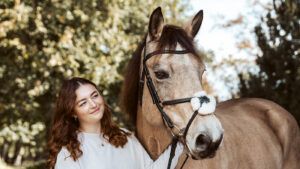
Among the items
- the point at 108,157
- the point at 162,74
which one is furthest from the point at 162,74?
the point at 108,157

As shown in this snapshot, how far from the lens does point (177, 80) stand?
2.75 meters

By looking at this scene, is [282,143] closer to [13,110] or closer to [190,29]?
[190,29]

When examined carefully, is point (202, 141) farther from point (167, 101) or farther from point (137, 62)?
point (137, 62)

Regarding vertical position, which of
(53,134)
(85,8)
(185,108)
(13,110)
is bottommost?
(13,110)

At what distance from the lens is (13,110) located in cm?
909

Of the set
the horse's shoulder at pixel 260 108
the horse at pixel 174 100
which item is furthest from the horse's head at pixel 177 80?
the horse's shoulder at pixel 260 108

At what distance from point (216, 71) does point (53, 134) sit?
1959 cm

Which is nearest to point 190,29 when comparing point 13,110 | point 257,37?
point 257,37

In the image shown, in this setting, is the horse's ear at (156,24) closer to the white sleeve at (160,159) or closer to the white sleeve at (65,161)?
the white sleeve at (160,159)

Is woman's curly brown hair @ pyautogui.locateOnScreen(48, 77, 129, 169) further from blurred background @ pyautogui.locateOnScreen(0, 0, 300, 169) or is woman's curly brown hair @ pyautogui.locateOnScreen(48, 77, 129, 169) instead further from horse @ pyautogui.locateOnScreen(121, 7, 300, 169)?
blurred background @ pyautogui.locateOnScreen(0, 0, 300, 169)

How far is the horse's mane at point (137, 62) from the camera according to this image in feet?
9.62

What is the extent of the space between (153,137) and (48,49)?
4.94 metres

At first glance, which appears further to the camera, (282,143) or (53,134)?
(282,143)

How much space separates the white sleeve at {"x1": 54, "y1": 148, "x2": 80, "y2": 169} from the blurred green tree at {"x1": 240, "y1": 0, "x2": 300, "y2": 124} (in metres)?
4.73
